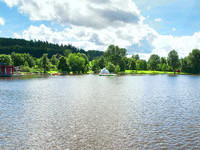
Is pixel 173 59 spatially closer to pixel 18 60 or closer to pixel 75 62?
pixel 75 62

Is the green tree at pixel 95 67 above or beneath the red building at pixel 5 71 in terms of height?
above

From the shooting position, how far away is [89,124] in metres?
17.4

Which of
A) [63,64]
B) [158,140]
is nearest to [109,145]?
[158,140]

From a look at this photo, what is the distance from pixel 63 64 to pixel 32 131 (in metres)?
130

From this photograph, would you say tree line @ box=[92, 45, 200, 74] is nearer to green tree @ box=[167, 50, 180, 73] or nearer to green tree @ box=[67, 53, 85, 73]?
green tree @ box=[167, 50, 180, 73]

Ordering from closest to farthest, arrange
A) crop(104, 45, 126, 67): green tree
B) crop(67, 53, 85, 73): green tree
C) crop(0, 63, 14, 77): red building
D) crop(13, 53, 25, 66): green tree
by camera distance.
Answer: crop(0, 63, 14, 77): red building < crop(67, 53, 85, 73): green tree < crop(13, 53, 25, 66): green tree < crop(104, 45, 126, 67): green tree

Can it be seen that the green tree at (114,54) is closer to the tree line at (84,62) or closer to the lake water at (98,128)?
the tree line at (84,62)

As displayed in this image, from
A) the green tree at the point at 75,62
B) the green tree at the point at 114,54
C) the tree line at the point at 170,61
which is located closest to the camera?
the green tree at the point at 75,62

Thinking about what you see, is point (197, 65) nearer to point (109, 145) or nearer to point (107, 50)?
point (107, 50)

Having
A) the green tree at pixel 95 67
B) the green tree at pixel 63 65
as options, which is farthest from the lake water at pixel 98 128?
the green tree at pixel 95 67

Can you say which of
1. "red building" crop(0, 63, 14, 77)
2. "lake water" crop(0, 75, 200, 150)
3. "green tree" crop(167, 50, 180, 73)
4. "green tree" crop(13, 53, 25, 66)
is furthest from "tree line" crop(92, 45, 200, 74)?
"lake water" crop(0, 75, 200, 150)

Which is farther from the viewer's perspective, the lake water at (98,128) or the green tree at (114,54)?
the green tree at (114,54)

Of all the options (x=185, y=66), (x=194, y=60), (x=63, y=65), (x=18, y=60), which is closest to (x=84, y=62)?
(x=63, y=65)

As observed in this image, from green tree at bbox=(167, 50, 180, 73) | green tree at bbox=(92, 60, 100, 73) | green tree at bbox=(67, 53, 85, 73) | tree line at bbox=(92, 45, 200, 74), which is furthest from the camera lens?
green tree at bbox=(92, 60, 100, 73)
